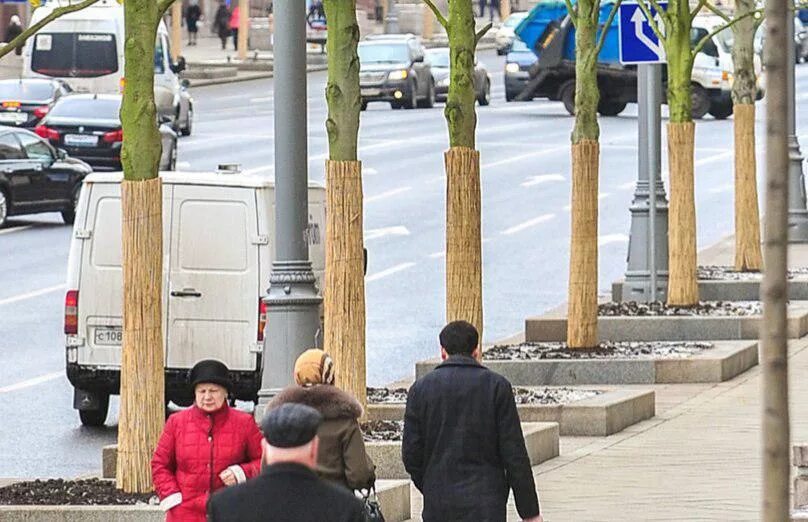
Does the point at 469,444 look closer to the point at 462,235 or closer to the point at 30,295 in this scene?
the point at 462,235

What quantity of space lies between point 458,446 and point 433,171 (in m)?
32.4

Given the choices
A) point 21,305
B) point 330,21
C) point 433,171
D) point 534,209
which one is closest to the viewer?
point 330,21

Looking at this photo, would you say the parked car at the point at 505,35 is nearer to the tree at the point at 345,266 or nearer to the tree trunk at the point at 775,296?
the tree at the point at 345,266

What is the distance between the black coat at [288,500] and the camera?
580cm

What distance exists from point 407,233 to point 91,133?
28.6 ft

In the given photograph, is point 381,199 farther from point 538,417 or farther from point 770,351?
point 770,351

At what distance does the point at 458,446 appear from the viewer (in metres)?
8.95

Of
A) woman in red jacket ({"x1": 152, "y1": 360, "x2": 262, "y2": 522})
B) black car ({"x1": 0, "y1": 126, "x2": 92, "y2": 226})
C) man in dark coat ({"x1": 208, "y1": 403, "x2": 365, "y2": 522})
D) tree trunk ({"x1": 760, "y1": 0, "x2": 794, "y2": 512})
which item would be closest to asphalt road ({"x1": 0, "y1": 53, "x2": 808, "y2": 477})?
black car ({"x1": 0, "y1": 126, "x2": 92, "y2": 226})

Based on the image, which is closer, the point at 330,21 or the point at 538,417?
the point at 330,21

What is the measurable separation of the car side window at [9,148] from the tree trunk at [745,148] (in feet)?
44.7

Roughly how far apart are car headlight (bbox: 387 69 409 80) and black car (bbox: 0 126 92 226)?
24042mm

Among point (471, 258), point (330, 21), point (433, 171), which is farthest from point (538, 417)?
point (433, 171)

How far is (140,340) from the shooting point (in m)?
11.1

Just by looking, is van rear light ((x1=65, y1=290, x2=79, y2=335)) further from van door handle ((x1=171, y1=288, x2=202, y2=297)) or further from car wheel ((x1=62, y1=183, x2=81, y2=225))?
car wheel ((x1=62, y1=183, x2=81, y2=225))
